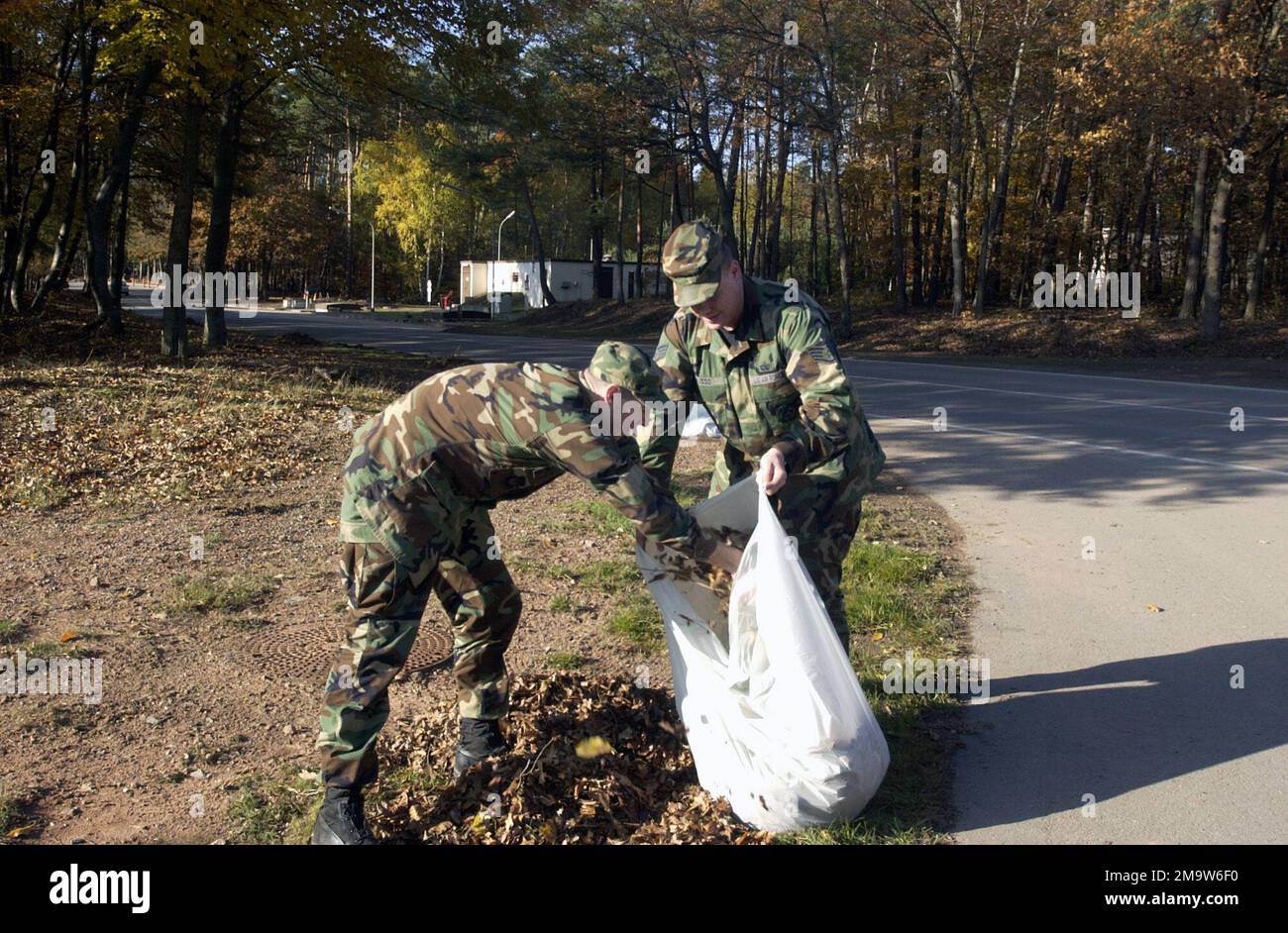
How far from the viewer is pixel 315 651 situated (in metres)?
5.34

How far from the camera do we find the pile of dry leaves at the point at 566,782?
3.64 metres

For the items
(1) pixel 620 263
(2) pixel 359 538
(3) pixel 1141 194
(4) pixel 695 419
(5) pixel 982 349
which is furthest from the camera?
(1) pixel 620 263

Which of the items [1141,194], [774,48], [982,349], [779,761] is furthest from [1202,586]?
[1141,194]

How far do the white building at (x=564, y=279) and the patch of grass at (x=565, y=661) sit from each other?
4373 cm

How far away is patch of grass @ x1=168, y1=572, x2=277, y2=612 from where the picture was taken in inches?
233

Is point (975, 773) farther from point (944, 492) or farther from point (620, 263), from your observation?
point (620, 263)

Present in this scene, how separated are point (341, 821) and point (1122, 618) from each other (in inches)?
170

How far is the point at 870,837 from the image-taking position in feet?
11.9

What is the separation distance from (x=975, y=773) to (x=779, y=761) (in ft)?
3.23

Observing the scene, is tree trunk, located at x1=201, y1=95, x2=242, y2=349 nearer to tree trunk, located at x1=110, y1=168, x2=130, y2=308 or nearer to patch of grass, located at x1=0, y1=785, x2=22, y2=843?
tree trunk, located at x1=110, y1=168, x2=130, y2=308

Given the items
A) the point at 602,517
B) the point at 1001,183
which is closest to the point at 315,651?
the point at 602,517

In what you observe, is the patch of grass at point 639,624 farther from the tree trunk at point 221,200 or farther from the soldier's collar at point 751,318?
the tree trunk at point 221,200

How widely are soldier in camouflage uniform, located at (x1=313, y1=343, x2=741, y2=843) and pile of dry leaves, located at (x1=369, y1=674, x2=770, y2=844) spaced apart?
1.17 ft

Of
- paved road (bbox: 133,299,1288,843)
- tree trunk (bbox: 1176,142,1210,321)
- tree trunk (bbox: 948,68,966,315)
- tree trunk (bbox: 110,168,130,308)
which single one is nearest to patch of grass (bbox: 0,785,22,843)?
paved road (bbox: 133,299,1288,843)
